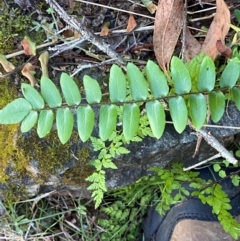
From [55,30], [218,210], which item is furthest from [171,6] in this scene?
[218,210]

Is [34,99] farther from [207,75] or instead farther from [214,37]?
[214,37]

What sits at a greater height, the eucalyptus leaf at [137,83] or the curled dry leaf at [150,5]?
the curled dry leaf at [150,5]

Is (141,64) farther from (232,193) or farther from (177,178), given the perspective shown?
(232,193)

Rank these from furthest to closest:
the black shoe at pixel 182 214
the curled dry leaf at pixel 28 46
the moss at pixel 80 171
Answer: the black shoe at pixel 182 214 < the moss at pixel 80 171 < the curled dry leaf at pixel 28 46

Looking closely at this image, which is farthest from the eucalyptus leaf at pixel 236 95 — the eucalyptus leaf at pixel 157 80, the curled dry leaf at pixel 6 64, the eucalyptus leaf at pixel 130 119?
the curled dry leaf at pixel 6 64

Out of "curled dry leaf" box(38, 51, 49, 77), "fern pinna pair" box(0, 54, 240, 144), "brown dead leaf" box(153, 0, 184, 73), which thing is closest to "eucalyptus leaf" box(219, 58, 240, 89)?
"fern pinna pair" box(0, 54, 240, 144)

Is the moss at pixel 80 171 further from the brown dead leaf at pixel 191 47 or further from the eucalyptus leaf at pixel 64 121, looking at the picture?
the brown dead leaf at pixel 191 47

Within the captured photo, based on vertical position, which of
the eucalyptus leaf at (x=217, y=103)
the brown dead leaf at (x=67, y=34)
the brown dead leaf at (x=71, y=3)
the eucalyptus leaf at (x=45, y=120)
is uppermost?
the brown dead leaf at (x=71, y=3)
